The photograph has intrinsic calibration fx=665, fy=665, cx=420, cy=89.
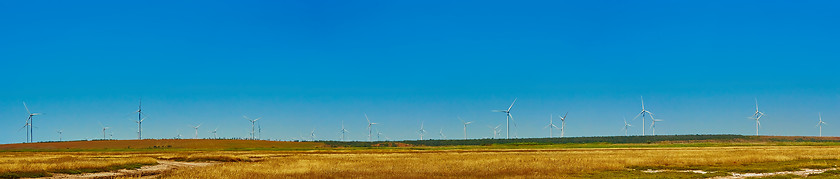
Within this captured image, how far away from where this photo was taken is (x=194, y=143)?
146750mm

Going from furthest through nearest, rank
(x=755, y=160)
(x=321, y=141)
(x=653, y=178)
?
(x=321, y=141) < (x=755, y=160) < (x=653, y=178)

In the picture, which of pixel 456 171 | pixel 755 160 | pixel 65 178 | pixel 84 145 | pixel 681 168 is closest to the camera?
pixel 65 178

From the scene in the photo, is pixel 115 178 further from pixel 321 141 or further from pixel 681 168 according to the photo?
pixel 321 141

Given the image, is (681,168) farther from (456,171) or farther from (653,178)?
(456,171)

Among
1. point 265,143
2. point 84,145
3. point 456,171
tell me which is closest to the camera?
point 456,171

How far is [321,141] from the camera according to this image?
191375 mm

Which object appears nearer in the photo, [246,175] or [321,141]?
[246,175]

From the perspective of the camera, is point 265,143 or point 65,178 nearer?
point 65,178

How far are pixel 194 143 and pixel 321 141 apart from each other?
163ft

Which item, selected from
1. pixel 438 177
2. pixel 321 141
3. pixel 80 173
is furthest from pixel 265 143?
pixel 438 177

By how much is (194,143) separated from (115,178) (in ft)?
387

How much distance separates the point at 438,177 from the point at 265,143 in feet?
430

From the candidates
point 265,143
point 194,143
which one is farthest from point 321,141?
point 194,143

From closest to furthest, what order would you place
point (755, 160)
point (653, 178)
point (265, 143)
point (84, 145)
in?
point (653, 178), point (755, 160), point (84, 145), point (265, 143)
